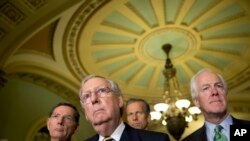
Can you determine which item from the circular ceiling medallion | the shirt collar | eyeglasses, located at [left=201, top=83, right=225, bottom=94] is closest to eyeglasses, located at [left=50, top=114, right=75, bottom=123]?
the shirt collar

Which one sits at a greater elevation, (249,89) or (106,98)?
(249,89)

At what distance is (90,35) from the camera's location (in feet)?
24.7

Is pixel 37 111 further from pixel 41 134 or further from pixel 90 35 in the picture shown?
pixel 90 35

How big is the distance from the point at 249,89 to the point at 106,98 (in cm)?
878

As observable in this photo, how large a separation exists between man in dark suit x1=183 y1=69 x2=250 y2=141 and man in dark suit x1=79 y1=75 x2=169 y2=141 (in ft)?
1.36

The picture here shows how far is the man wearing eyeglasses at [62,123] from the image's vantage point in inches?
110

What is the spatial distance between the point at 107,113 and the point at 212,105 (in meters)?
0.71

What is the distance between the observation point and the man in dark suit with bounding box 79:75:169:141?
7.39 ft

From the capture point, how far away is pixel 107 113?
2285mm

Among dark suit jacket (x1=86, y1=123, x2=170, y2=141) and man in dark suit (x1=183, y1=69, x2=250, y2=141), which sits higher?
man in dark suit (x1=183, y1=69, x2=250, y2=141)

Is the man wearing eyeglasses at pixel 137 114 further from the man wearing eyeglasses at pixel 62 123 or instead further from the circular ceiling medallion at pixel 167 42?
the circular ceiling medallion at pixel 167 42

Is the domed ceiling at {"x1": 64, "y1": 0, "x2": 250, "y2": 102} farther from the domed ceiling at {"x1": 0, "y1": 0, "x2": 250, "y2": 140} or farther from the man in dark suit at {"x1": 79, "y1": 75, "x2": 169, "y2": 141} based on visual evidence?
the man in dark suit at {"x1": 79, "y1": 75, "x2": 169, "y2": 141}

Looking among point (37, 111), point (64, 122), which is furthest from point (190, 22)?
point (64, 122)

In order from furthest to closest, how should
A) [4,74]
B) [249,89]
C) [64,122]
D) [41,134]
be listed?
[249,89] → [41,134] → [4,74] → [64,122]
